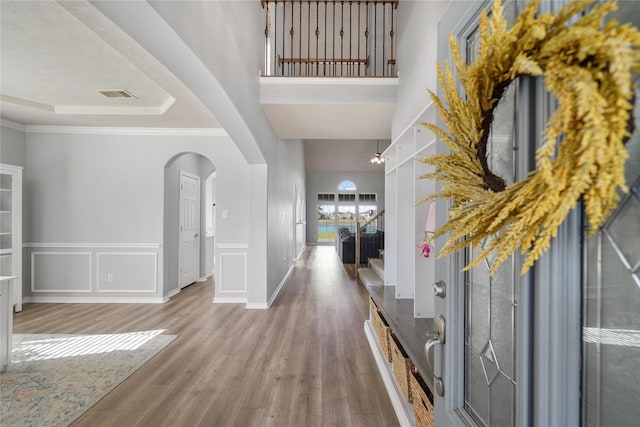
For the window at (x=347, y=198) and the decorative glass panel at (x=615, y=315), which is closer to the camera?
the decorative glass panel at (x=615, y=315)

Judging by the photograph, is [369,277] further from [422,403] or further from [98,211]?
[98,211]

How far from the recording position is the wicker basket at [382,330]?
101 inches

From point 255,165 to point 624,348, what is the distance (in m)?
4.34

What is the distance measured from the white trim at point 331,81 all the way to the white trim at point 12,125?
148 inches

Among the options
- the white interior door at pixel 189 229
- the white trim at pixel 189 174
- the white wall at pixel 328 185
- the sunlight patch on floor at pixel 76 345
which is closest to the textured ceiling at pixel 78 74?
the white trim at pixel 189 174

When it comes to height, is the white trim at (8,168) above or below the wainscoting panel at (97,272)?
above

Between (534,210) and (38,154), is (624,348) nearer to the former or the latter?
(534,210)

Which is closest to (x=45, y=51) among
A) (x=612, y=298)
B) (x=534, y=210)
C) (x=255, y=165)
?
(x=255, y=165)

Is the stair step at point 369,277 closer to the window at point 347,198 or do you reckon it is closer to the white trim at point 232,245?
the white trim at point 232,245

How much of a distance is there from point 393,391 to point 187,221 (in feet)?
15.3

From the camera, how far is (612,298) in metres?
0.58

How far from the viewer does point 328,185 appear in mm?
13406

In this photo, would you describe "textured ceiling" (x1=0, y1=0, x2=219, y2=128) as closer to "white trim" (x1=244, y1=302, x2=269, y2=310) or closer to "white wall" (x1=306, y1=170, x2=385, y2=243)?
"white trim" (x1=244, y1=302, x2=269, y2=310)

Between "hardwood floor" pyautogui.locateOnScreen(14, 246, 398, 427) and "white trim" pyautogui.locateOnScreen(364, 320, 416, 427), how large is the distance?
5 cm
